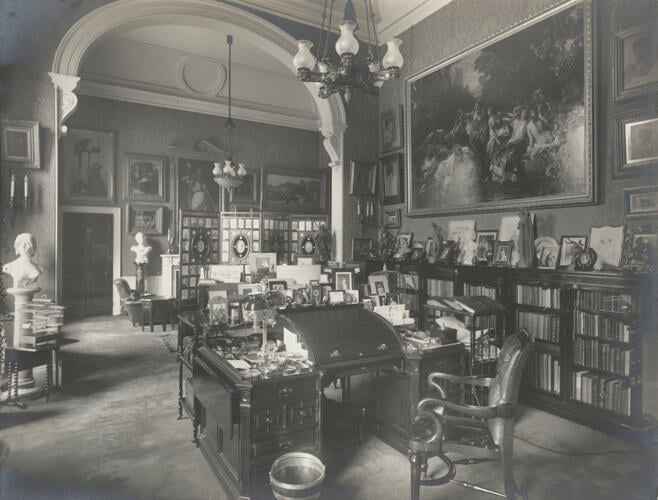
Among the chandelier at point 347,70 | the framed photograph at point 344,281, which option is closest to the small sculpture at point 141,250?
the framed photograph at point 344,281

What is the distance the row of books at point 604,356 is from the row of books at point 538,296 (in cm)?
42

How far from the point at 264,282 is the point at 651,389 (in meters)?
3.61

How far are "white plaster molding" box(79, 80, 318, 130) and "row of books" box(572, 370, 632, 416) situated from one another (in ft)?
30.9

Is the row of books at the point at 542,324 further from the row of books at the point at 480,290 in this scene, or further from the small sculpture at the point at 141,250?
the small sculpture at the point at 141,250

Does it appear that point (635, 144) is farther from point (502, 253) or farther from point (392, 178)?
point (392, 178)

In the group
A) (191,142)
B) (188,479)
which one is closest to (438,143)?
(188,479)

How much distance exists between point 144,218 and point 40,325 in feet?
18.6

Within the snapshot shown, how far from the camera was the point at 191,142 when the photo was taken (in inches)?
416

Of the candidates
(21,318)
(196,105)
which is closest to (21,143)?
(21,318)

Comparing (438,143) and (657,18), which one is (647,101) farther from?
(438,143)

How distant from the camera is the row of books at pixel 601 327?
3.89 metres

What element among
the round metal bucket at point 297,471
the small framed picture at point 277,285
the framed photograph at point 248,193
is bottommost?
the round metal bucket at point 297,471

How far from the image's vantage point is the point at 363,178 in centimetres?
725

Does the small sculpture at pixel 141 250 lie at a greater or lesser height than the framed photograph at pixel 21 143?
lesser
